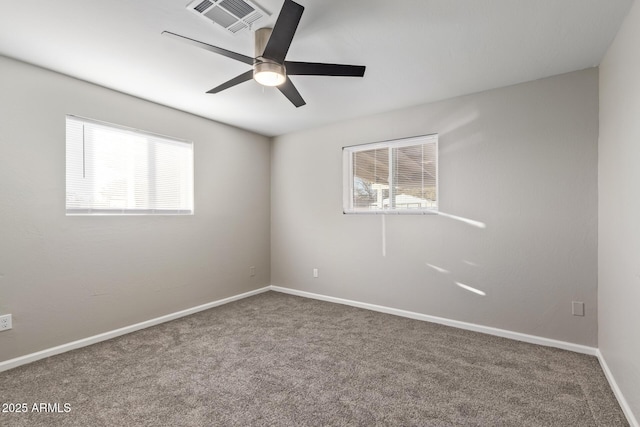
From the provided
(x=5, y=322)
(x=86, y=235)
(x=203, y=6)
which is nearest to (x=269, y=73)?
(x=203, y=6)

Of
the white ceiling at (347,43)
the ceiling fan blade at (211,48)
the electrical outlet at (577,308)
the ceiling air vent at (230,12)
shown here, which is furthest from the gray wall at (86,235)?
the electrical outlet at (577,308)

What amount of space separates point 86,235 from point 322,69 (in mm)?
2562

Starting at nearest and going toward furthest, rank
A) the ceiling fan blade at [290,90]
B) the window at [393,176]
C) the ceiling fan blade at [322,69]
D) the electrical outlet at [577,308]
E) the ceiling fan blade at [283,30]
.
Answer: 1. the ceiling fan blade at [283,30]
2. the ceiling fan blade at [322,69]
3. the ceiling fan blade at [290,90]
4. the electrical outlet at [577,308]
5. the window at [393,176]

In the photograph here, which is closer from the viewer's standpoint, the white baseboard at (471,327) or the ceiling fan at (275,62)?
the ceiling fan at (275,62)

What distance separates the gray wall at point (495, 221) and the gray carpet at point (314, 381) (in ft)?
1.26

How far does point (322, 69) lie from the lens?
2.04m

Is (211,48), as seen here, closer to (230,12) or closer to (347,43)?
(230,12)

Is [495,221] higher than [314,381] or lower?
higher

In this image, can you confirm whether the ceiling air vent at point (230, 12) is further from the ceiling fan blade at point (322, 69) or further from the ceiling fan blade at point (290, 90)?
the ceiling fan blade at point (290, 90)

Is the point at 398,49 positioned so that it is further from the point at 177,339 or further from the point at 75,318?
the point at 75,318

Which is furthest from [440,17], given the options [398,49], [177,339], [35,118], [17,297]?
[17,297]

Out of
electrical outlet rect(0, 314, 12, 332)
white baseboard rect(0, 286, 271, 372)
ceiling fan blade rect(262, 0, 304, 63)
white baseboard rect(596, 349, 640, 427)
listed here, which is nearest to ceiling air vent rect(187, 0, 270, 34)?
ceiling fan blade rect(262, 0, 304, 63)

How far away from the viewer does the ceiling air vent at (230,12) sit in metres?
1.81

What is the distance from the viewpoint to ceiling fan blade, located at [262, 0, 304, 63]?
157 cm
